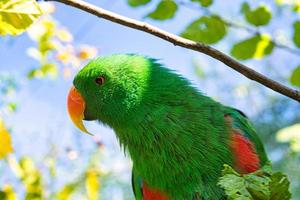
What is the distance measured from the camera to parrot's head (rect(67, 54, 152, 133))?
860 millimetres

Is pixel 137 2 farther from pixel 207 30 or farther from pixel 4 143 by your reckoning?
pixel 4 143

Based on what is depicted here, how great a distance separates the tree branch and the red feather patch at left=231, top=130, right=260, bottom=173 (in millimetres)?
403

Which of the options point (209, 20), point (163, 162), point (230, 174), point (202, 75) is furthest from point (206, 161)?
point (202, 75)

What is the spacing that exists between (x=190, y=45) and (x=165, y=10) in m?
0.28

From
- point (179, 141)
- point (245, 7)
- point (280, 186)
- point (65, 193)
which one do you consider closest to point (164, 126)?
point (179, 141)

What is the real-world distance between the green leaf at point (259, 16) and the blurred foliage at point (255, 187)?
19.3 inches

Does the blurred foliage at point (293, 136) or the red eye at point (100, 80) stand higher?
the red eye at point (100, 80)

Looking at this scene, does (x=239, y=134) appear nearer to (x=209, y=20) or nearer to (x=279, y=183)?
(x=209, y=20)

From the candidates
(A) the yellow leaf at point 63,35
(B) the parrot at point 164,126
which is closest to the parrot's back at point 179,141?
(B) the parrot at point 164,126

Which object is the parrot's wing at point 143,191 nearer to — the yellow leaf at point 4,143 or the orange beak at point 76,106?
the orange beak at point 76,106

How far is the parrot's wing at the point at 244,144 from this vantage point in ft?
2.68

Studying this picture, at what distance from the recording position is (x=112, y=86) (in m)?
0.88

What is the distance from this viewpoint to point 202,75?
2.68 metres

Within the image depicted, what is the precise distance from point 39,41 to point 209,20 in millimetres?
466
